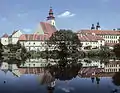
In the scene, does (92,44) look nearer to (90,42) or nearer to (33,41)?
(90,42)

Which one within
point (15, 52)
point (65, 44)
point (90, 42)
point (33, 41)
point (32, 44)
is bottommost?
point (15, 52)

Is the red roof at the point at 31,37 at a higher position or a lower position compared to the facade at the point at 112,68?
higher

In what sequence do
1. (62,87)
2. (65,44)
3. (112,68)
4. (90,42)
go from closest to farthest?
1. (62,87)
2. (112,68)
3. (65,44)
4. (90,42)

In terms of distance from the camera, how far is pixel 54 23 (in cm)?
14138

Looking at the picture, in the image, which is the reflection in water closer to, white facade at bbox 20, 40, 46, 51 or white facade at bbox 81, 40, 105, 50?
white facade at bbox 20, 40, 46, 51

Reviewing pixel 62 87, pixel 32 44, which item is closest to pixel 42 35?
pixel 32 44

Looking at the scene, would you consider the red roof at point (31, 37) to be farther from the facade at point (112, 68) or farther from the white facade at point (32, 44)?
the facade at point (112, 68)

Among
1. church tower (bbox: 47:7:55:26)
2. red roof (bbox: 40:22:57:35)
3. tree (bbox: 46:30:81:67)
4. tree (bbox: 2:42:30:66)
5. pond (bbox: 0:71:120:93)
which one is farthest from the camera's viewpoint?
church tower (bbox: 47:7:55:26)

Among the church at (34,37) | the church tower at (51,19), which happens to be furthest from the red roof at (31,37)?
the church tower at (51,19)

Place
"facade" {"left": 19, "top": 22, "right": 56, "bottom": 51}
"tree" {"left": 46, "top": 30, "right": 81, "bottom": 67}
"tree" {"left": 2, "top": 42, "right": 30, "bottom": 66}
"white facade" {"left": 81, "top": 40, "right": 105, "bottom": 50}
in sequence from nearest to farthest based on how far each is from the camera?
"tree" {"left": 46, "top": 30, "right": 81, "bottom": 67} → "tree" {"left": 2, "top": 42, "right": 30, "bottom": 66} → "facade" {"left": 19, "top": 22, "right": 56, "bottom": 51} → "white facade" {"left": 81, "top": 40, "right": 105, "bottom": 50}

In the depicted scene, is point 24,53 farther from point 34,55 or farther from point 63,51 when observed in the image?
point 63,51

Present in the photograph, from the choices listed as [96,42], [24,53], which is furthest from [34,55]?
[96,42]

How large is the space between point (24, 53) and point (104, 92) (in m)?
73.6

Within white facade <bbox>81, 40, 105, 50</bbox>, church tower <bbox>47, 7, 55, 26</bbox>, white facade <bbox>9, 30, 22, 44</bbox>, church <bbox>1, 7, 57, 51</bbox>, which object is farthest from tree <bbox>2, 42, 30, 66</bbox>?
church tower <bbox>47, 7, 55, 26</bbox>
